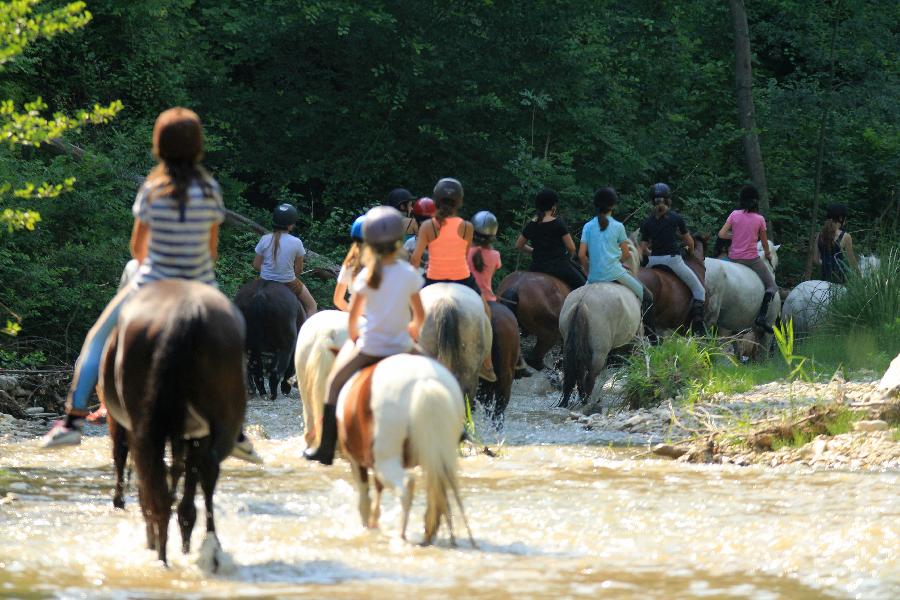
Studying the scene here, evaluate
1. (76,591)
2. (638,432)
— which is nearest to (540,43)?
(638,432)

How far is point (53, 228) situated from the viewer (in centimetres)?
1753

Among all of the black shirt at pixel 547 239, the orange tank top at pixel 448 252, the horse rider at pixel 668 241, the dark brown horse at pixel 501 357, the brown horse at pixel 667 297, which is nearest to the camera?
the orange tank top at pixel 448 252

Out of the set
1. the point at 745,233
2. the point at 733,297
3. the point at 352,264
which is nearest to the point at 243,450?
the point at 352,264

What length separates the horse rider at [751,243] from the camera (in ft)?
63.6

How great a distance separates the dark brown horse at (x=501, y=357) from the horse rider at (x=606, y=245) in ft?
5.96

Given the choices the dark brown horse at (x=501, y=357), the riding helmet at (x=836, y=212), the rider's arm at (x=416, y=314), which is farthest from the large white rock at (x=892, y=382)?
the riding helmet at (x=836, y=212)

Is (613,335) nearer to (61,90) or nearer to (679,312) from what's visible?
(679,312)

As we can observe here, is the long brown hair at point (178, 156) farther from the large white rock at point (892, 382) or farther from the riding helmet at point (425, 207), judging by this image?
the large white rock at point (892, 382)

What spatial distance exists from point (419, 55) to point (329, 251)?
12.6 ft

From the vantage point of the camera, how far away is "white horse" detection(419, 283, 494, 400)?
37.3ft

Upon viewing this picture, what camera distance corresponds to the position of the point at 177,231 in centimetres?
717

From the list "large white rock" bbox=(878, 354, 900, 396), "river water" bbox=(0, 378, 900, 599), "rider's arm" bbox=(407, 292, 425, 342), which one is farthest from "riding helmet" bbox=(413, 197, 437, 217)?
"rider's arm" bbox=(407, 292, 425, 342)

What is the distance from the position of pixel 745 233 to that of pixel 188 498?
13.9m

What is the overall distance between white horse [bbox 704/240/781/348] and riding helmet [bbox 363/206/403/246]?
11424 mm
